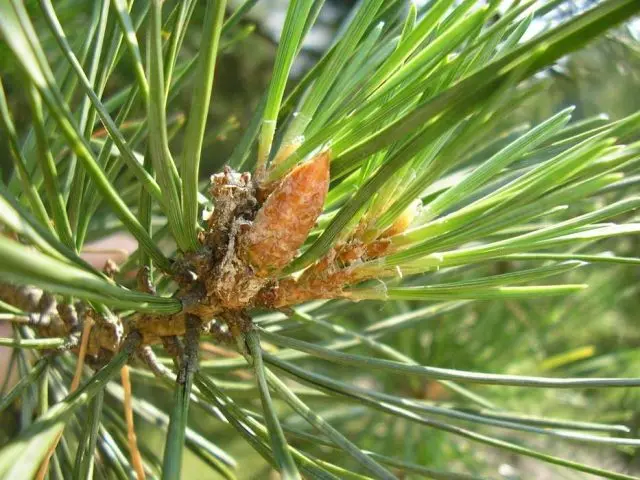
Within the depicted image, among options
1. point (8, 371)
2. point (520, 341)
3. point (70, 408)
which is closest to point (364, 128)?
point (70, 408)

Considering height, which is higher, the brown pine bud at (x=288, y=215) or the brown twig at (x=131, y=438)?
the brown pine bud at (x=288, y=215)

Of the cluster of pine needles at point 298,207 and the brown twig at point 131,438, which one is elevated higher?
the cluster of pine needles at point 298,207

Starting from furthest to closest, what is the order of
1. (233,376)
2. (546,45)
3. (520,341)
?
(520,341) < (233,376) < (546,45)

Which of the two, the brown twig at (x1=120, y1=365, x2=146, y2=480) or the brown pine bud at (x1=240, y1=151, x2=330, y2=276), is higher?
the brown pine bud at (x1=240, y1=151, x2=330, y2=276)

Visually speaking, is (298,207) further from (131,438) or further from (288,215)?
(131,438)

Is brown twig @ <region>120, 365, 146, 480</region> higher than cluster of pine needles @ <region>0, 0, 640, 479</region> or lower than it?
lower

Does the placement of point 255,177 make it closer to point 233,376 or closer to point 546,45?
point 546,45

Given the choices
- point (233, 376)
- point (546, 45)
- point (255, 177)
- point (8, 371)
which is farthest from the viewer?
point (233, 376)

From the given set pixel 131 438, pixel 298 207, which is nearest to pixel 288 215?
pixel 298 207
